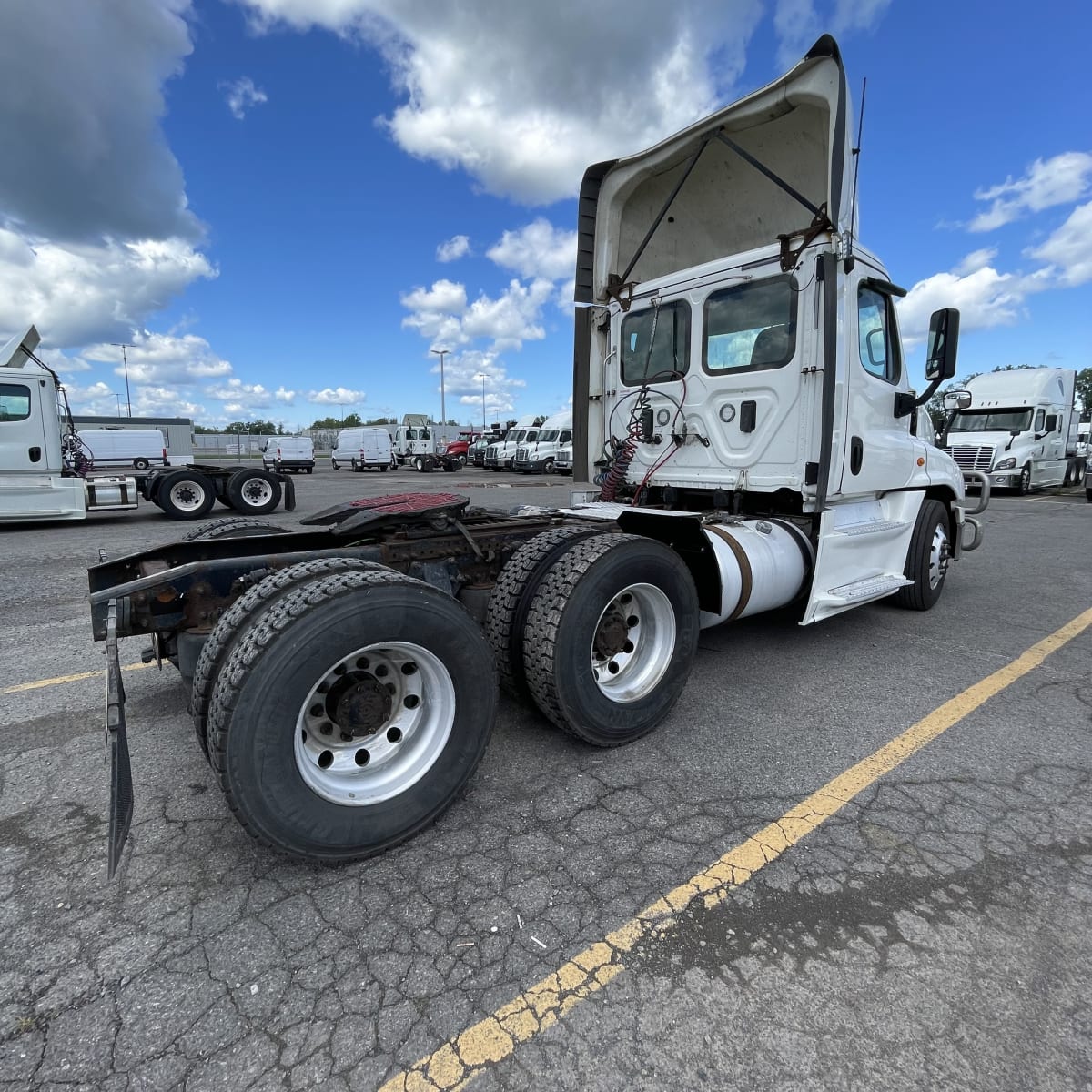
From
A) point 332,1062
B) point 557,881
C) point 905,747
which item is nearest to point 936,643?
point 905,747

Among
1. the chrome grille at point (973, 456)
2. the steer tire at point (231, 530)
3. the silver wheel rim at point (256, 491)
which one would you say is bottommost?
the silver wheel rim at point (256, 491)

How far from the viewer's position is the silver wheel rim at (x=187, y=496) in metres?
13.4

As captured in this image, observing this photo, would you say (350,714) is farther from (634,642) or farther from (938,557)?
(938,557)

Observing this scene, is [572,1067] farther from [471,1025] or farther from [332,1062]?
[332,1062]

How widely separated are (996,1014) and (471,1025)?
57.1 inches

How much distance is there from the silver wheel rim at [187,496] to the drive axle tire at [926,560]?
522 inches

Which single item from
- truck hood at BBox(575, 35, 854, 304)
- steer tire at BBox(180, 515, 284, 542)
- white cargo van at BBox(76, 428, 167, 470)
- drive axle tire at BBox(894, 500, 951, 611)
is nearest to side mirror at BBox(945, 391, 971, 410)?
drive axle tire at BBox(894, 500, 951, 611)

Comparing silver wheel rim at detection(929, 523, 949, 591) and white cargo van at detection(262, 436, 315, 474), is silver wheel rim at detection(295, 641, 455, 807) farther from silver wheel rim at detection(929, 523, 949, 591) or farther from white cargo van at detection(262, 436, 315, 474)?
white cargo van at detection(262, 436, 315, 474)

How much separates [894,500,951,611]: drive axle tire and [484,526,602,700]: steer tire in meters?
3.74

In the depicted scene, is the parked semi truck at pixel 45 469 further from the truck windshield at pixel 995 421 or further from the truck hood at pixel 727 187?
the truck windshield at pixel 995 421

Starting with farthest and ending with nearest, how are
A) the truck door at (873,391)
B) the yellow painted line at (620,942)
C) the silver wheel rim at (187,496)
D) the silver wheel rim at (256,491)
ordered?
the silver wheel rim at (256,491), the silver wheel rim at (187,496), the truck door at (873,391), the yellow painted line at (620,942)

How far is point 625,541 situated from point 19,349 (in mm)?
13802

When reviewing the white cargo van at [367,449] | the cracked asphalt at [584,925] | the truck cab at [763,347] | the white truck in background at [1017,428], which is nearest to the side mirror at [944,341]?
the truck cab at [763,347]

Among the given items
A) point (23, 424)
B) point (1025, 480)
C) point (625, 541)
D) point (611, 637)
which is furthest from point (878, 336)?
point (1025, 480)
